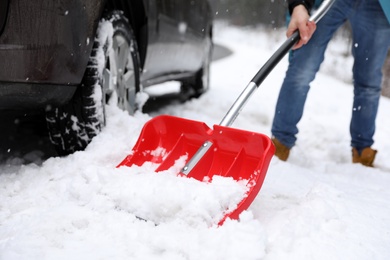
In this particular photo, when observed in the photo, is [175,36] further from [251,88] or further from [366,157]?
[366,157]

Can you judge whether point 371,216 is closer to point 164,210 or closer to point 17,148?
point 164,210

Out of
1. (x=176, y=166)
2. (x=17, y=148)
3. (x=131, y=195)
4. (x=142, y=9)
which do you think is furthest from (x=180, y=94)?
(x=131, y=195)

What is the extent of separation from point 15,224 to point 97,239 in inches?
13.7

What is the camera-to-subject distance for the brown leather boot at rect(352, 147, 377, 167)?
11.8 feet

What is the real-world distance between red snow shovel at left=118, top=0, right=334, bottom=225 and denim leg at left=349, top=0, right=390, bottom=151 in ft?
3.73

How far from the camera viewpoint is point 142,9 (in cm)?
322

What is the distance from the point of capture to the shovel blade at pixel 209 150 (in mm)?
2229

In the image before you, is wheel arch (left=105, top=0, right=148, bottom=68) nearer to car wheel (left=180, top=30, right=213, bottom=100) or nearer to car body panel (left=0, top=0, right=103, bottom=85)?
car body panel (left=0, top=0, right=103, bottom=85)

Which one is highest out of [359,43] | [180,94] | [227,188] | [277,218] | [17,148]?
[359,43]

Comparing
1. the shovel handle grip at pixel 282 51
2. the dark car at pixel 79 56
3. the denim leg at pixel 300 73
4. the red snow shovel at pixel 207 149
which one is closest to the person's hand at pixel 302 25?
the shovel handle grip at pixel 282 51

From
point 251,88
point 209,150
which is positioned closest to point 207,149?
point 209,150

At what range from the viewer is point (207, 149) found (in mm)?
2340

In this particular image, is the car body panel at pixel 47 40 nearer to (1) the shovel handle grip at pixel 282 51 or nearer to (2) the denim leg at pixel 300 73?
(1) the shovel handle grip at pixel 282 51

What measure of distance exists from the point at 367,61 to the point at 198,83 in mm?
2502
